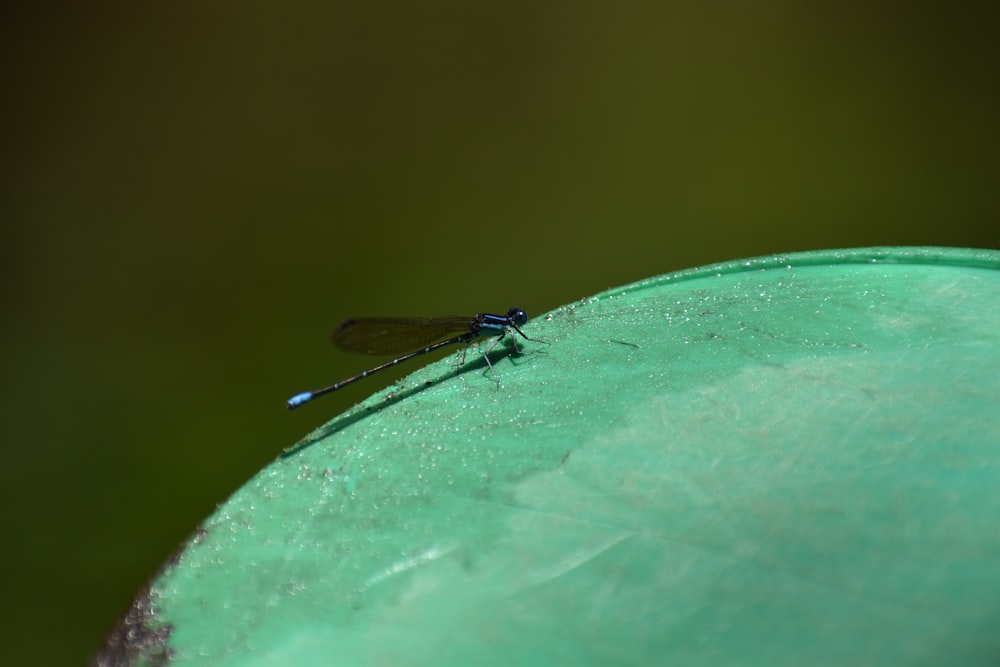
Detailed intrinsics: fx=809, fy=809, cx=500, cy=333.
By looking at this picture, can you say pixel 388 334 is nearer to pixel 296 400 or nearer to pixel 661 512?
pixel 296 400

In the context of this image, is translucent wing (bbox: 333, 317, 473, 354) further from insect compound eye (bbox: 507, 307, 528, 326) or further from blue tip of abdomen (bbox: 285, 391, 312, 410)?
insect compound eye (bbox: 507, 307, 528, 326)

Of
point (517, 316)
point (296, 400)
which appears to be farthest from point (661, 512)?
point (296, 400)

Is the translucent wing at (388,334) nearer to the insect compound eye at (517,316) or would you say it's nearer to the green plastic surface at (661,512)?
the insect compound eye at (517,316)

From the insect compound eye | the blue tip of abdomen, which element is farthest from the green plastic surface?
the blue tip of abdomen

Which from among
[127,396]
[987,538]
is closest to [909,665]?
[987,538]

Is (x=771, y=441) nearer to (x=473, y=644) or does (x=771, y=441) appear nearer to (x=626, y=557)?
(x=626, y=557)

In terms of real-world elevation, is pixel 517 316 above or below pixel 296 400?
above

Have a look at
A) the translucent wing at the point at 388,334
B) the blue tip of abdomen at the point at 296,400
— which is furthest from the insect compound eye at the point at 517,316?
the blue tip of abdomen at the point at 296,400

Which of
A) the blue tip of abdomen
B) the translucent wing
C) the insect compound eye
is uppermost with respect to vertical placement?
the insect compound eye
